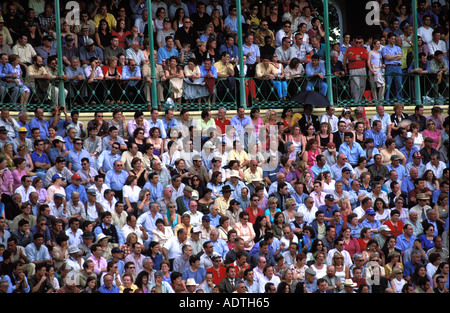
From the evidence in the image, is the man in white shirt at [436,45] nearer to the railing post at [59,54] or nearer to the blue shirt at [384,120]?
the blue shirt at [384,120]

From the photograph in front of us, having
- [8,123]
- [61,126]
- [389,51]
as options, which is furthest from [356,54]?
[8,123]

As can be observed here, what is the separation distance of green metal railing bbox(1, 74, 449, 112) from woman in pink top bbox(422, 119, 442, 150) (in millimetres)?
1476

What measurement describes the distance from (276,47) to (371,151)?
3293 mm

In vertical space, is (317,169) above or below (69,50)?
below

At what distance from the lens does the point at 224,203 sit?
733 inches

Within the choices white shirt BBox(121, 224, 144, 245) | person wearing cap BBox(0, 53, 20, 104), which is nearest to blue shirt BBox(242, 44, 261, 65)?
person wearing cap BBox(0, 53, 20, 104)

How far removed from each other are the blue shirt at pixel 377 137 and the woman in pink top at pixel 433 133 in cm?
88

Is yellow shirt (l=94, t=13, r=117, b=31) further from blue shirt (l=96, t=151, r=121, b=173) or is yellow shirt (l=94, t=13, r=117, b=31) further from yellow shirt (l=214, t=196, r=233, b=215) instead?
yellow shirt (l=214, t=196, r=233, b=215)

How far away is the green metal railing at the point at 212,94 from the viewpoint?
2089cm

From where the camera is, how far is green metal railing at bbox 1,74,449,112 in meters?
20.9

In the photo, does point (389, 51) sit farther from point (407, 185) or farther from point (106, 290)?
point (106, 290)

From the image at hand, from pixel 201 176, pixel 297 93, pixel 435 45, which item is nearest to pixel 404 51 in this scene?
pixel 435 45

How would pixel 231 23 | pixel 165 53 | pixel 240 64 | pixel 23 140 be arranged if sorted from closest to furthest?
pixel 23 140 < pixel 165 53 < pixel 240 64 < pixel 231 23

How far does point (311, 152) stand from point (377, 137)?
1.68 m
